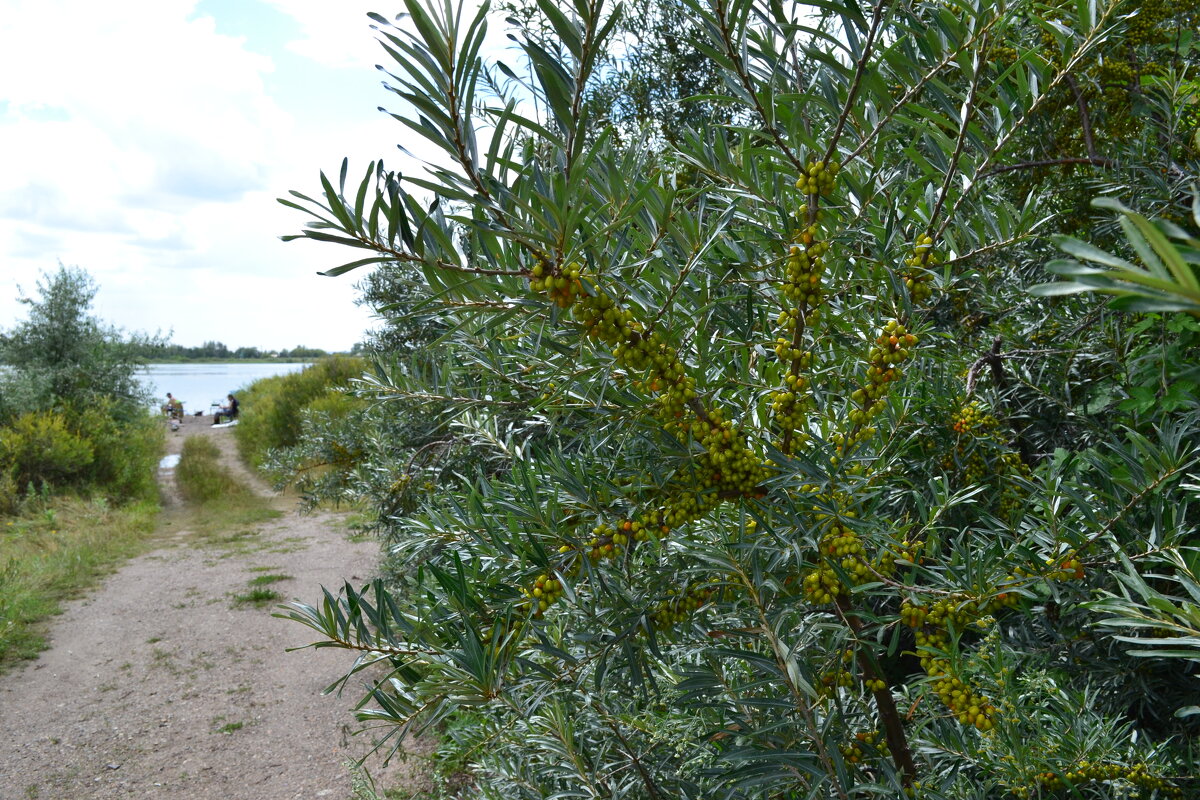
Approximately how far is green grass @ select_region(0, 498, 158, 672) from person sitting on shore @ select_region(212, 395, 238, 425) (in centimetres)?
1187

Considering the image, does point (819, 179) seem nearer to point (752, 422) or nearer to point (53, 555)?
point (752, 422)

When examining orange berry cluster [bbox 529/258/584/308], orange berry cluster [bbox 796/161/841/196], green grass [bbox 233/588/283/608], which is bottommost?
green grass [bbox 233/588/283/608]

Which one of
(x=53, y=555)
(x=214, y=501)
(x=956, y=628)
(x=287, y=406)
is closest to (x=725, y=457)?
(x=956, y=628)

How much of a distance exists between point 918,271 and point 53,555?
412 inches

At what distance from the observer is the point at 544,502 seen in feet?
3.67

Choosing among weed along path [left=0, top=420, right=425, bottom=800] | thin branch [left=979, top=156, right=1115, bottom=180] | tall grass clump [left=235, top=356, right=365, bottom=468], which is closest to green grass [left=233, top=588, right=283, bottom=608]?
weed along path [left=0, top=420, right=425, bottom=800]

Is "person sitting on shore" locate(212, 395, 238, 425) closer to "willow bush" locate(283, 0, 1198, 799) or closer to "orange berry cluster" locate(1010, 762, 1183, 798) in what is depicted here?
"willow bush" locate(283, 0, 1198, 799)

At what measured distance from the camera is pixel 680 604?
3.38ft

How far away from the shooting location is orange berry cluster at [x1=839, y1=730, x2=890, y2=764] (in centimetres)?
110

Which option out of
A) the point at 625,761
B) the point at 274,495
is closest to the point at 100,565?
the point at 274,495

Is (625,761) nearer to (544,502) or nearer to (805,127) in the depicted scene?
(544,502)

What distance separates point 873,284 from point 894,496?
44 centimetres

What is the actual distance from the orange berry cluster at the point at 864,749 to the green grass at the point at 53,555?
24.1 ft

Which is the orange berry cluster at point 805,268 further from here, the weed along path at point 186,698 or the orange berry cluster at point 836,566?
the weed along path at point 186,698
